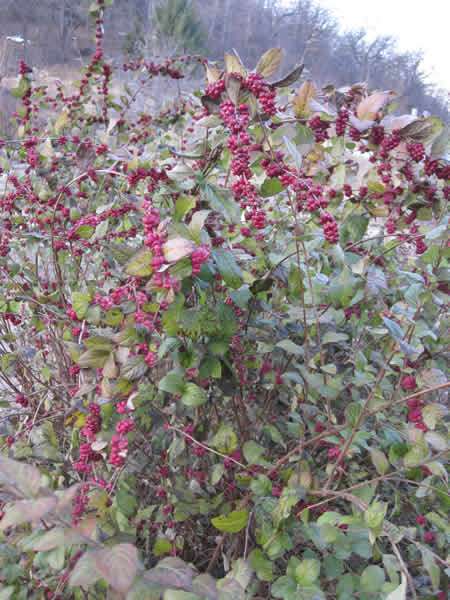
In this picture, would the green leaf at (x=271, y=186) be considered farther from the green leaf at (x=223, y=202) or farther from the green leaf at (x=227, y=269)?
the green leaf at (x=227, y=269)

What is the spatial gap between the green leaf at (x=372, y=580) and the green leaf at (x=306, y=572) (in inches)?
3.8

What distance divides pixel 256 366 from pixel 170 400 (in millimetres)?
232

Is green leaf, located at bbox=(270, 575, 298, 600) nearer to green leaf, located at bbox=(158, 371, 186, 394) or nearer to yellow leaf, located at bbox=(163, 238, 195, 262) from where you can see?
green leaf, located at bbox=(158, 371, 186, 394)

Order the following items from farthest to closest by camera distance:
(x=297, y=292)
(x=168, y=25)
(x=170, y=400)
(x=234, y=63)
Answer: (x=168, y=25), (x=170, y=400), (x=297, y=292), (x=234, y=63)

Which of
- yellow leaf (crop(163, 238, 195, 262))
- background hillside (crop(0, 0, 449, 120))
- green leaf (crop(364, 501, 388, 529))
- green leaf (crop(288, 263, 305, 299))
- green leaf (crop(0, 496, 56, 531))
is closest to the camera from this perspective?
green leaf (crop(0, 496, 56, 531))

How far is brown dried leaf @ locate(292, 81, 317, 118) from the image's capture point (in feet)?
3.19

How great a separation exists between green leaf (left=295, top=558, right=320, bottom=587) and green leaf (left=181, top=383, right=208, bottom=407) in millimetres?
340

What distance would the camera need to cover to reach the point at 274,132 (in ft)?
3.30

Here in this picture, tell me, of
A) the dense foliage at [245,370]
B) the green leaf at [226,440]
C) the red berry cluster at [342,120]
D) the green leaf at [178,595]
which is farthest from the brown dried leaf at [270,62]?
the green leaf at [178,595]

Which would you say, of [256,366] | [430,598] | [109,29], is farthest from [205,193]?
[109,29]

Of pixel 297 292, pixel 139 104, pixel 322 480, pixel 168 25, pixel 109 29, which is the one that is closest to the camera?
pixel 297 292

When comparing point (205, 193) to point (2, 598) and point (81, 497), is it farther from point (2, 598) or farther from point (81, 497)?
point (2, 598)

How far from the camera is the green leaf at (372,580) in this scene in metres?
0.90

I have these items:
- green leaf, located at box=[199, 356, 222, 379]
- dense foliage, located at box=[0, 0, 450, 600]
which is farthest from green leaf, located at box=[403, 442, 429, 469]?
green leaf, located at box=[199, 356, 222, 379]
